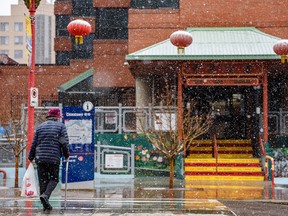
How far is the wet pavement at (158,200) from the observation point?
1082cm

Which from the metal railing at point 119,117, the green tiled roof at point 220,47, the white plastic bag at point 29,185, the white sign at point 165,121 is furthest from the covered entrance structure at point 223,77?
the white plastic bag at point 29,185

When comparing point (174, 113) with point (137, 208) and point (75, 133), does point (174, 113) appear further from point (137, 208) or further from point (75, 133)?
point (137, 208)

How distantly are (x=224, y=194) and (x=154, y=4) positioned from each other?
704 inches

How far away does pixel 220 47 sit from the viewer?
24.0 m

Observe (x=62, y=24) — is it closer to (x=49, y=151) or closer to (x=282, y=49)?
(x=282, y=49)

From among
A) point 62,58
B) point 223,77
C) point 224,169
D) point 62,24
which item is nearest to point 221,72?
Answer: point 223,77

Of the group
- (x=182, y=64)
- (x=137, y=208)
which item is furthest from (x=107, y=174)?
(x=137, y=208)

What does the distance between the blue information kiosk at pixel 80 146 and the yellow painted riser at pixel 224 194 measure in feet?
9.18

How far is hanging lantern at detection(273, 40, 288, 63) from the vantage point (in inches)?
840

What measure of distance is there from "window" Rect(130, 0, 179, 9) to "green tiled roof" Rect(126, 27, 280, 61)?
504 cm

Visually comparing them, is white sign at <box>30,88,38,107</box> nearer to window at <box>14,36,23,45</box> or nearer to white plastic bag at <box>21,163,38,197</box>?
white plastic bag at <box>21,163,38,197</box>

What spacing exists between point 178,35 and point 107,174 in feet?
19.0

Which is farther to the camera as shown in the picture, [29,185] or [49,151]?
[29,185]

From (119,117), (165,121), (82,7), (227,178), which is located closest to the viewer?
(227,178)
